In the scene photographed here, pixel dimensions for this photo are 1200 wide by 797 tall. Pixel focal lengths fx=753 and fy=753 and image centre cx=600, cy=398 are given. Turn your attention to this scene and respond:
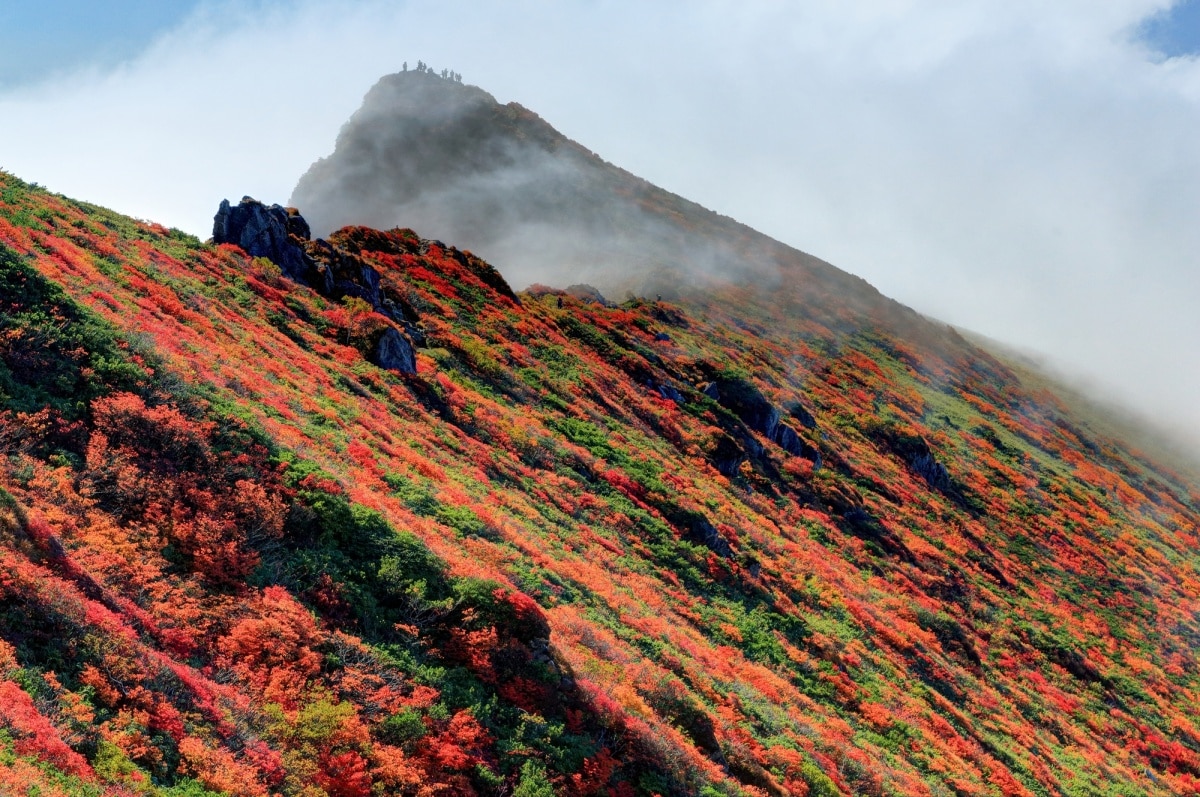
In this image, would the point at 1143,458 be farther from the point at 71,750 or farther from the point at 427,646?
the point at 71,750

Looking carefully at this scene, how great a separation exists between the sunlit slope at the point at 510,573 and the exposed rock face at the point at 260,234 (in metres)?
2.28

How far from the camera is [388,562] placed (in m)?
17.2

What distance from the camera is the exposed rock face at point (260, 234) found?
42.5 m

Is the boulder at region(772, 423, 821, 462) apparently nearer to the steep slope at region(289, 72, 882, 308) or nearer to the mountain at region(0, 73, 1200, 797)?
the mountain at region(0, 73, 1200, 797)

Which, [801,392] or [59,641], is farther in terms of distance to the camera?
[801,392]

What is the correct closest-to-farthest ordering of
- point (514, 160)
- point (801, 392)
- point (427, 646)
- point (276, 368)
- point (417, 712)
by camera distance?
point (417, 712) → point (427, 646) → point (276, 368) → point (801, 392) → point (514, 160)

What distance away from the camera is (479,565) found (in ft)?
63.6

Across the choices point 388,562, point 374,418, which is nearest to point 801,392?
point 374,418

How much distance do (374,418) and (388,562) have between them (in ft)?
42.4

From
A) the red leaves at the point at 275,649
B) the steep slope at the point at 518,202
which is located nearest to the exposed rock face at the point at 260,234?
the red leaves at the point at 275,649

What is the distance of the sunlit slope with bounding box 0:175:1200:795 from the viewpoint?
13.0m

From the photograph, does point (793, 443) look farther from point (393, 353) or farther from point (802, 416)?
point (393, 353)

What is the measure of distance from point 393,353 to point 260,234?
43.4 feet

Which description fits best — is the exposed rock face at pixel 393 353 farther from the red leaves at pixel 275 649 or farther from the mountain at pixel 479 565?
the red leaves at pixel 275 649
